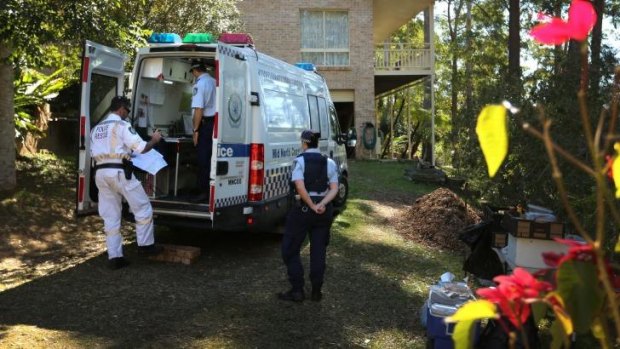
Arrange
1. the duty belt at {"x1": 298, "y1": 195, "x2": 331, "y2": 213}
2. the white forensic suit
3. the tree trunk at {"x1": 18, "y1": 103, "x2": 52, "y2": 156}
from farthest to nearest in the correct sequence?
the tree trunk at {"x1": 18, "y1": 103, "x2": 52, "y2": 156} < the white forensic suit < the duty belt at {"x1": 298, "y1": 195, "x2": 331, "y2": 213}

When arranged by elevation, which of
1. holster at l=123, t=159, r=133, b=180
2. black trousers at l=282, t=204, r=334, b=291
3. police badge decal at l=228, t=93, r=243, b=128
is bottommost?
black trousers at l=282, t=204, r=334, b=291

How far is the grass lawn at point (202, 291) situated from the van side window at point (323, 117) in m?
1.49

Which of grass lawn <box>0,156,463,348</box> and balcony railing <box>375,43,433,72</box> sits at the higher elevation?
balcony railing <box>375,43,433,72</box>

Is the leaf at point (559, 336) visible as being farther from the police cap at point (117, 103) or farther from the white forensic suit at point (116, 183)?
the police cap at point (117, 103)

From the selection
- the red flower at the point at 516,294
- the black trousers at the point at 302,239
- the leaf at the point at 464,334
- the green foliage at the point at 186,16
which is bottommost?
the black trousers at the point at 302,239

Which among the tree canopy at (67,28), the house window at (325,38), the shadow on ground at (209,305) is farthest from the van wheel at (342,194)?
the house window at (325,38)

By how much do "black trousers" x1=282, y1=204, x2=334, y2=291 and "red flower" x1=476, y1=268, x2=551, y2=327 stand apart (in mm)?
3995

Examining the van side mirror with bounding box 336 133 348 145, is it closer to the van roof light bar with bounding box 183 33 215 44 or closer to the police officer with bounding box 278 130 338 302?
the van roof light bar with bounding box 183 33 215 44

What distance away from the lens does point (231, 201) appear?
6324mm

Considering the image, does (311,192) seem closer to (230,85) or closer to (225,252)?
(230,85)

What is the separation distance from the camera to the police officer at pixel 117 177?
6.09 m

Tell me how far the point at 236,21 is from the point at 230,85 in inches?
301

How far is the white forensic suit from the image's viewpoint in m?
6.09

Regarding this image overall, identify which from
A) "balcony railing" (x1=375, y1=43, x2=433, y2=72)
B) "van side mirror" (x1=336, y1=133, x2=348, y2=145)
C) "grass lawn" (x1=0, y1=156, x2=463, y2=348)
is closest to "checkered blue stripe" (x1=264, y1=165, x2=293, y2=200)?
→ "grass lawn" (x1=0, y1=156, x2=463, y2=348)
